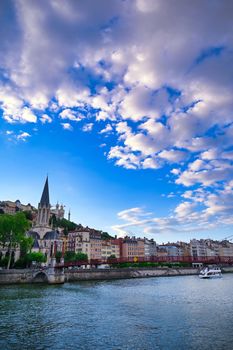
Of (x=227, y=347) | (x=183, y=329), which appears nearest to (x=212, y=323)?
(x=183, y=329)

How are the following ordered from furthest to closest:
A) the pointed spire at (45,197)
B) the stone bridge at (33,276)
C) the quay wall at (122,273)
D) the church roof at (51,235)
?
the pointed spire at (45,197), the church roof at (51,235), the quay wall at (122,273), the stone bridge at (33,276)

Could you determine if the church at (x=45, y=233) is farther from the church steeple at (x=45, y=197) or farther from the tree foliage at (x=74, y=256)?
the tree foliage at (x=74, y=256)

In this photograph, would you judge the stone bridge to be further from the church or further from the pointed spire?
the pointed spire

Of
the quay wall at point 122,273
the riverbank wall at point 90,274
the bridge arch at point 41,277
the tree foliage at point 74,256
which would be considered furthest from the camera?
the tree foliage at point 74,256

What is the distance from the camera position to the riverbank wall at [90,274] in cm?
5700

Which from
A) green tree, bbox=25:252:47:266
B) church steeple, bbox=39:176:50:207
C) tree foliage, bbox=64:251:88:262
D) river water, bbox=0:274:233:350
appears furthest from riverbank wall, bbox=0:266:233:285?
church steeple, bbox=39:176:50:207

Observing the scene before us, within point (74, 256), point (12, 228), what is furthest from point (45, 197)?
point (12, 228)

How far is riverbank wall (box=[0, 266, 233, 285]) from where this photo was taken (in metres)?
57.0

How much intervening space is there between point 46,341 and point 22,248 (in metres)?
67.6

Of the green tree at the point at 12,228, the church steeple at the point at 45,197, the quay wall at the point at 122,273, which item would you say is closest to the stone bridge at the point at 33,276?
the green tree at the point at 12,228

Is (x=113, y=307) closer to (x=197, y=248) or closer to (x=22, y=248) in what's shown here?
(x=22, y=248)

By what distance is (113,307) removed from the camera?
28.8m

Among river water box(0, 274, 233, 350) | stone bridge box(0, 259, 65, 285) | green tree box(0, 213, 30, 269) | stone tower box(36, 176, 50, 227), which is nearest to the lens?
river water box(0, 274, 233, 350)

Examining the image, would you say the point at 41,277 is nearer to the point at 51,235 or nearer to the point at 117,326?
the point at 117,326
